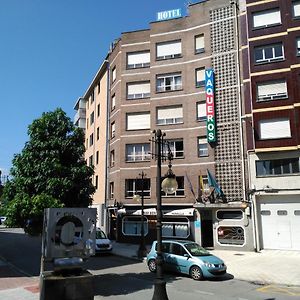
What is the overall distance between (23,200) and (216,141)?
1831 cm

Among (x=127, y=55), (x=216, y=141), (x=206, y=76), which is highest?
(x=127, y=55)

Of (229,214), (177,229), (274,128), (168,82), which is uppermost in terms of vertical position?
(168,82)

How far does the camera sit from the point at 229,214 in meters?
28.5

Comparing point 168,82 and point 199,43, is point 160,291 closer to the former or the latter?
point 168,82

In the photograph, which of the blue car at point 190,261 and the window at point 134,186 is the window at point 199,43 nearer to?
the window at point 134,186

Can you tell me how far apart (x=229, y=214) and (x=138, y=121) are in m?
11.8

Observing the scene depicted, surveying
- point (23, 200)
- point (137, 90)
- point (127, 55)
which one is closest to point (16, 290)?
point (23, 200)

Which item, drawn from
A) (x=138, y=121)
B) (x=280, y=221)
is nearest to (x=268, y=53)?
(x=280, y=221)

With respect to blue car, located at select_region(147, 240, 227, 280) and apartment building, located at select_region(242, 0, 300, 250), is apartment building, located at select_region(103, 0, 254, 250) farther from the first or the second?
blue car, located at select_region(147, 240, 227, 280)

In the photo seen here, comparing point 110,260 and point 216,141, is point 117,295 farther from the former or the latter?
point 216,141

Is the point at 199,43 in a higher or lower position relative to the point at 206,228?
→ higher

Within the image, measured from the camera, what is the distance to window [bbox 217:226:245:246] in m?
27.7

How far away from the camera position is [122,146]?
3428 centimetres

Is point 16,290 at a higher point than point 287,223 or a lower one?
lower
